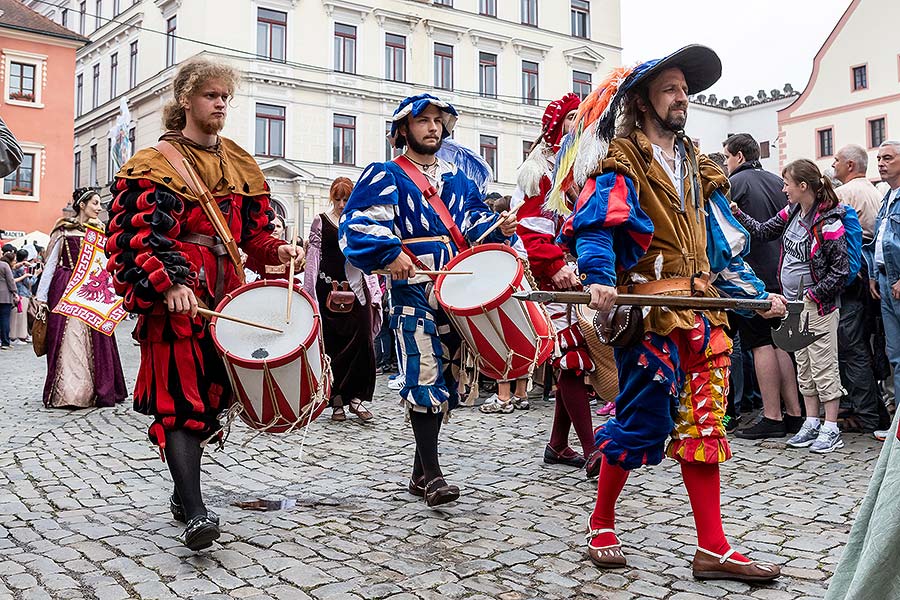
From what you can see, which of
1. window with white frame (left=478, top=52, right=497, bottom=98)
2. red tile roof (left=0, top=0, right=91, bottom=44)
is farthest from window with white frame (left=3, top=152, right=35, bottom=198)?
window with white frame (left=478, top=52, right=497, bottom=98)

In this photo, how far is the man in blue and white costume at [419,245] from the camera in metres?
4.39

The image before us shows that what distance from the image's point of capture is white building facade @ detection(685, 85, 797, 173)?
49219 mm

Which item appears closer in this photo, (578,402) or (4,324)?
(578,402)

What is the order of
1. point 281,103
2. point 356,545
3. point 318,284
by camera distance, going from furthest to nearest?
point 281,103, point 318,284, point 356,545

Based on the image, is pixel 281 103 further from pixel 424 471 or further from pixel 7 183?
pixel 424 471

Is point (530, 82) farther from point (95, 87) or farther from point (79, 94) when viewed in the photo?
point (79, 94)

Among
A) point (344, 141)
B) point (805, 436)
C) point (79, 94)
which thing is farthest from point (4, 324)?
point (79, 94)

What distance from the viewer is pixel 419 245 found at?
4582 millimetres

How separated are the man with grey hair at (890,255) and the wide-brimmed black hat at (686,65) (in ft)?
9.90

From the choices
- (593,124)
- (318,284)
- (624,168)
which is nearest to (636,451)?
(624,168)

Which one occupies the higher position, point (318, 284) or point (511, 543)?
point (318, 284)

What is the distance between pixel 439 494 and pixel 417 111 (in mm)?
2024

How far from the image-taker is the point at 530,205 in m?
5.07

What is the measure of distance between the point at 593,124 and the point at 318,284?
13.8 feet
